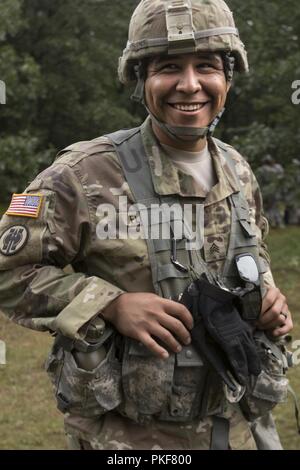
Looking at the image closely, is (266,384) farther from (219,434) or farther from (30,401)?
(30,401)

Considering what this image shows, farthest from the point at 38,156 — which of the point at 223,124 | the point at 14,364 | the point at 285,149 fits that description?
the point at 223,124

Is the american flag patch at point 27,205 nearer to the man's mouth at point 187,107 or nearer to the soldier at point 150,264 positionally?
the soldier at point 150,264

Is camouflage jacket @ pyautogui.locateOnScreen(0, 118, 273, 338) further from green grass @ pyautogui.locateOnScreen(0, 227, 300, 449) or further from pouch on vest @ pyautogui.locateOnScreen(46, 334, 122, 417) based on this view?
green grass @ pyautogui.locateOnScreen(0, 227, 300, 449)

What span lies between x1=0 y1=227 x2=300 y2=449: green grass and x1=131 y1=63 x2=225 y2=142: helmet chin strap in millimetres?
3190

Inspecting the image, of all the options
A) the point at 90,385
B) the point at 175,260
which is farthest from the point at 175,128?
the point at 90,385

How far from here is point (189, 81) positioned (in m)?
2.13

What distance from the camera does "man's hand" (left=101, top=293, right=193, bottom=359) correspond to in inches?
80.0

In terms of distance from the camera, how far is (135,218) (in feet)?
7.03

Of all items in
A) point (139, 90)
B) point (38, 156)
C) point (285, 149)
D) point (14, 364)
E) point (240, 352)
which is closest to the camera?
point (240, 352)

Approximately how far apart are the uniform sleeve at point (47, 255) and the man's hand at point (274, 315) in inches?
15.9

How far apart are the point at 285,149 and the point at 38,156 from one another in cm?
330

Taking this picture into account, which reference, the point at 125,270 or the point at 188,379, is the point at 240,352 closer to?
the point at 188,379

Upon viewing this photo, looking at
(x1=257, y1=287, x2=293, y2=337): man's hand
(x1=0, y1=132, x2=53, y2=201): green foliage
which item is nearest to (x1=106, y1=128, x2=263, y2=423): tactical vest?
(x1=257, y1=287, x2=293, y2=337): man's hand

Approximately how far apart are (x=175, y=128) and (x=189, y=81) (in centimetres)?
13
